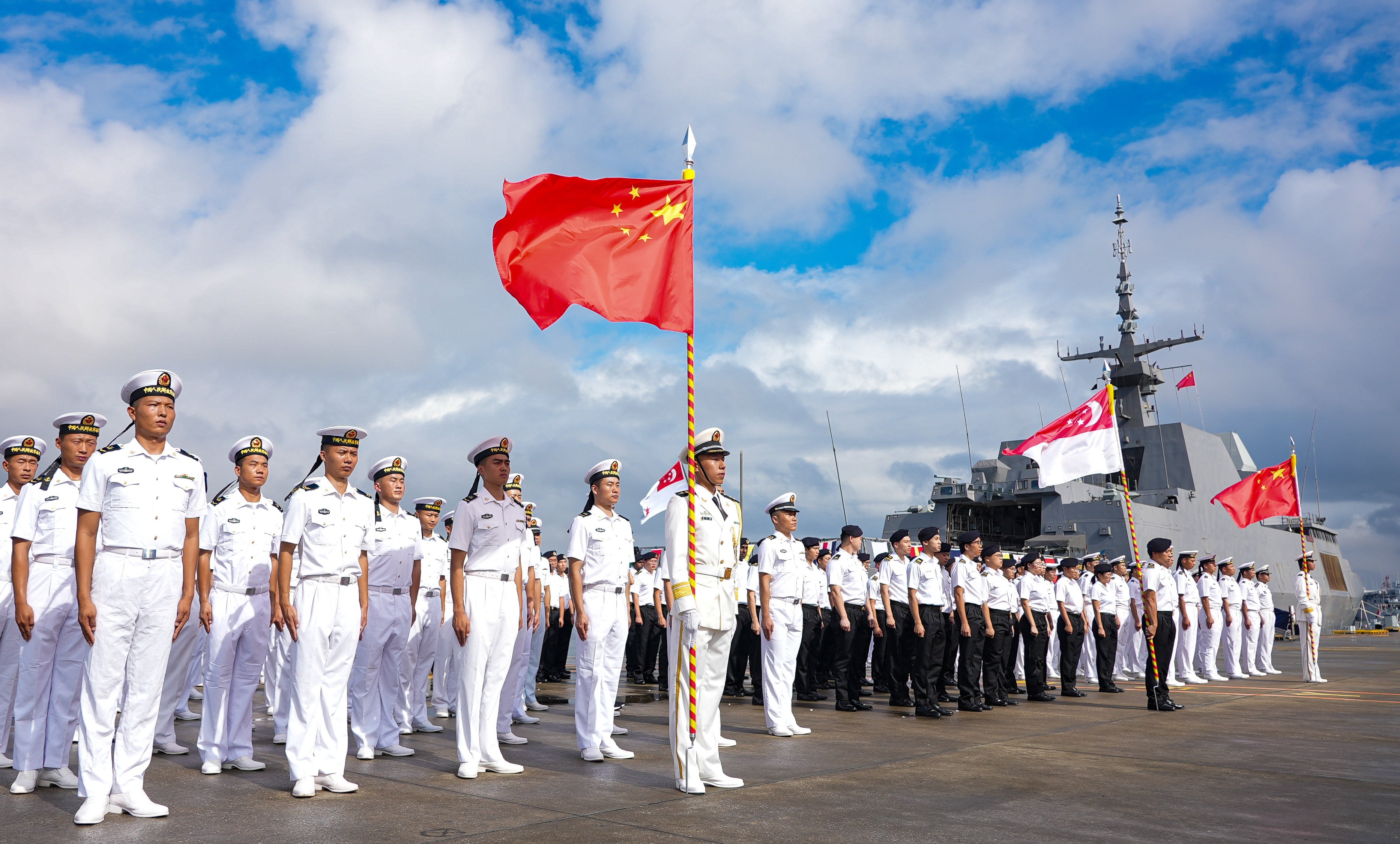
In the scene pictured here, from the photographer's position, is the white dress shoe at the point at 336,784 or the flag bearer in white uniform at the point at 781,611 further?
the flag bearer in white uniform at the point at 781,611

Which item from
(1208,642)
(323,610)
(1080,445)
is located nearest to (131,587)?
(323,610)

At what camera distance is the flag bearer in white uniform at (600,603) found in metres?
6.40

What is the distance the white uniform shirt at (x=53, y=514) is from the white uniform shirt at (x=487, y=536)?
223 centimetres

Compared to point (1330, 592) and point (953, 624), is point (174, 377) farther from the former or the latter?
point (1330, 592)

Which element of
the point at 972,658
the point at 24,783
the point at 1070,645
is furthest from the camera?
the point at 1070,645

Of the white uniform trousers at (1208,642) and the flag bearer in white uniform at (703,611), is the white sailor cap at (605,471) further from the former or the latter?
the white uniform trousers at (1208,642)

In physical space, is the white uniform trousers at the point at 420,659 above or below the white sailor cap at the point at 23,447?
below

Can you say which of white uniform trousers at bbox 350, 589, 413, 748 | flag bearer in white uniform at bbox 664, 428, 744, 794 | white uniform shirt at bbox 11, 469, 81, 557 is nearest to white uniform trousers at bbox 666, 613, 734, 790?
flag bearer in white uniform at bbox 664, 428, 744, 794

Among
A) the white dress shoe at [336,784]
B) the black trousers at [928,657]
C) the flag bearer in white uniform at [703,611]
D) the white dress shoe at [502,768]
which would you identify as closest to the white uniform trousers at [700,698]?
the flag bearer in white uniform at [703,611]

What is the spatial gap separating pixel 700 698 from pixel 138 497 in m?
3.16

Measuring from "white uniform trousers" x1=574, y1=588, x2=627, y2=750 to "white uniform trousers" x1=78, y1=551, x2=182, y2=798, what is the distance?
8.73 ft

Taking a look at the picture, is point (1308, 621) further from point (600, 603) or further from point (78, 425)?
point (78, 425)

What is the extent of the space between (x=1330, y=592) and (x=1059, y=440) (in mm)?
28105

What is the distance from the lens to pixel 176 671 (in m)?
5.91
